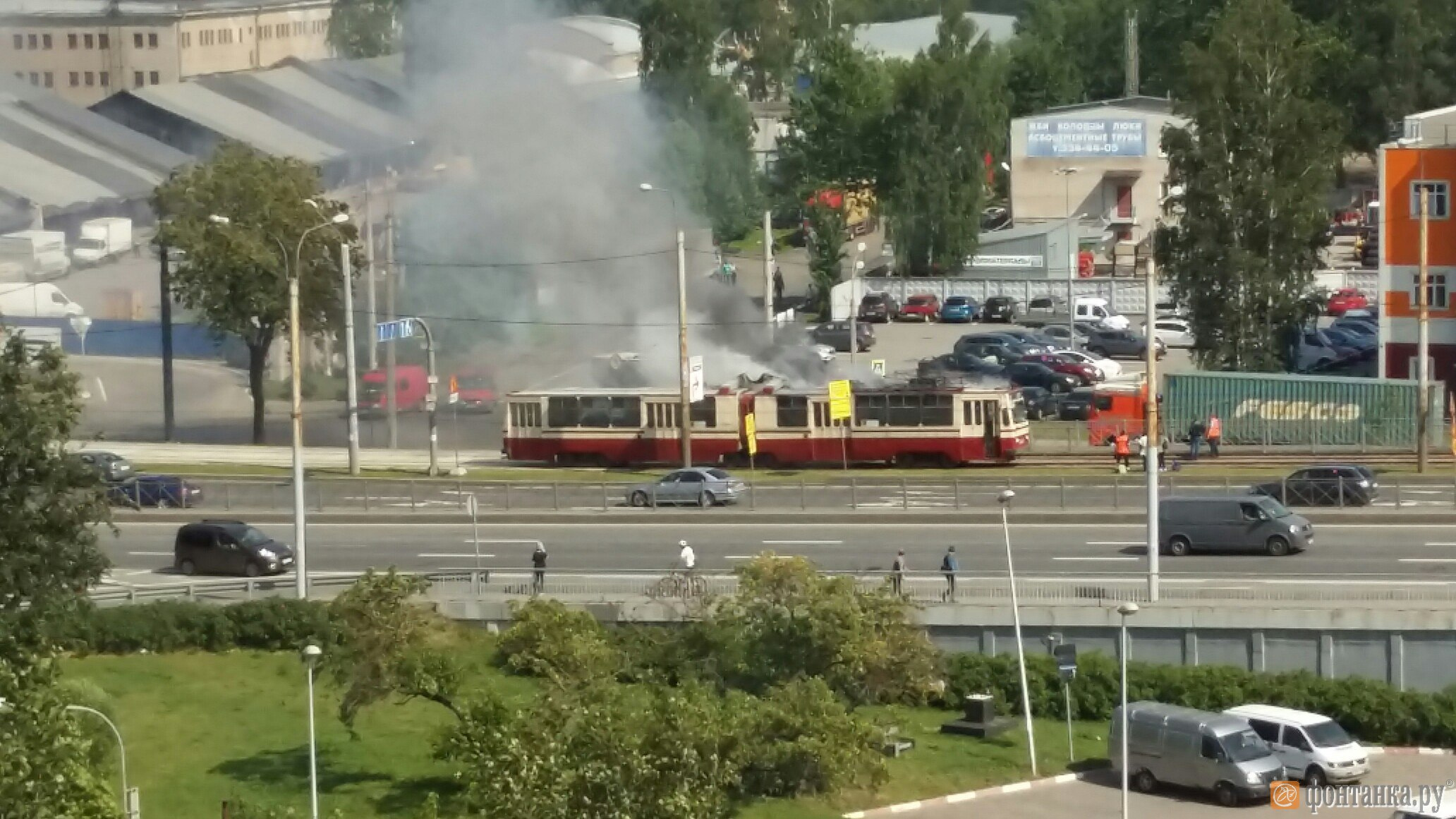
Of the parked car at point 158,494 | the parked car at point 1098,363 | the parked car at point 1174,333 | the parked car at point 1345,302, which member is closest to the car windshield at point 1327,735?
the parked car at point 158,494

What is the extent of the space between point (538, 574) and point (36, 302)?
3346cm

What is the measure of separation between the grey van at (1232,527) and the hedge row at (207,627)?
Result: 12899mm

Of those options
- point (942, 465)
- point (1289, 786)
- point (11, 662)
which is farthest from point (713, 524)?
point (11, 662)

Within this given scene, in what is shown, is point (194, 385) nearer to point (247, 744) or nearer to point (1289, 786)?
point (247, 744)

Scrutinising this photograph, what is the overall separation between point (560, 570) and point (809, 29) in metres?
58.1

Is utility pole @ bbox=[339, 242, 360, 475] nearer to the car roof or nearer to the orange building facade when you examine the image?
the car roof

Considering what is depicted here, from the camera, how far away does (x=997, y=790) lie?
2720 centimetres

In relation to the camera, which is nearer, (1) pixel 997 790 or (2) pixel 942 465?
(1) pixel 997 790

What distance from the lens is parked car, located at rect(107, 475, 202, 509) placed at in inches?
1638

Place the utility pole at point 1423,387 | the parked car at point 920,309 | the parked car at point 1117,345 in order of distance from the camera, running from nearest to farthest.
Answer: the utility pole at point 1423,387 < the parked car at point 1117,345 < the parked car at point 920,309

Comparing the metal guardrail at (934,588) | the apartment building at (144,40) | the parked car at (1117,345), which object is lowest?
the metal guardrail at (934,588)

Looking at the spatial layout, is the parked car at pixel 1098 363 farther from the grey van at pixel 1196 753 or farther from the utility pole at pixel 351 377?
the grey van at pixel 1196 753

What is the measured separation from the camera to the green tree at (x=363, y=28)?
7419cm

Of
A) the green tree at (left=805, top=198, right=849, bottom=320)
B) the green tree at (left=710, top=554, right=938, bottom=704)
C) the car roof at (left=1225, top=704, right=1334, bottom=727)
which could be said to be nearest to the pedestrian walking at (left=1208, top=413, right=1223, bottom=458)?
the green tree at (left=710, top=554, right=938, bottom=704)
